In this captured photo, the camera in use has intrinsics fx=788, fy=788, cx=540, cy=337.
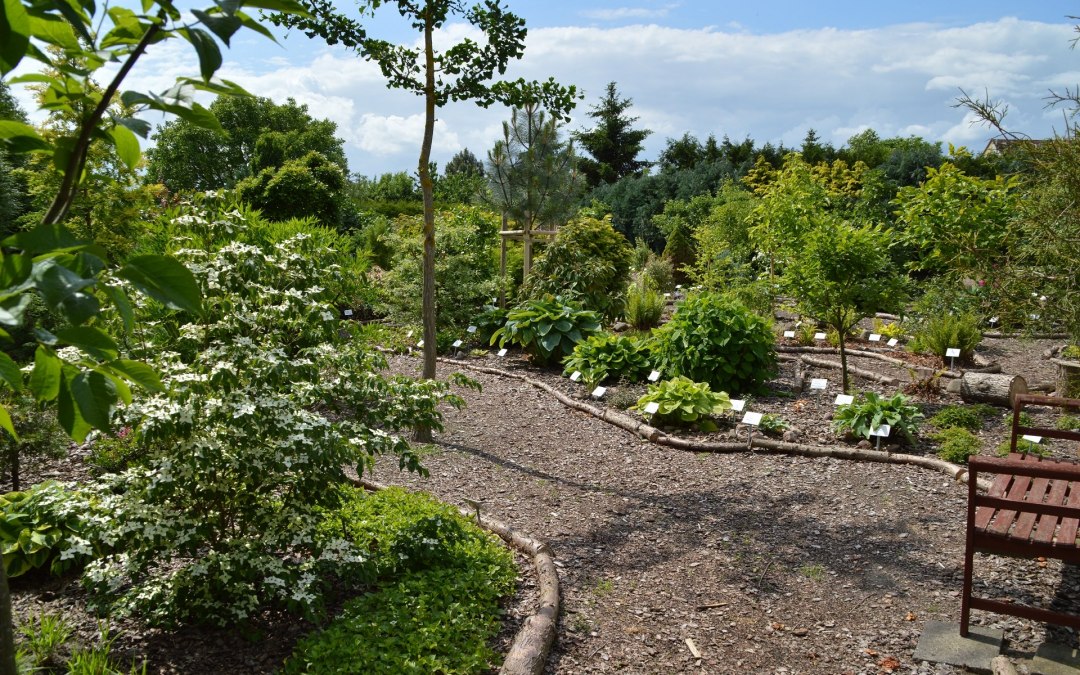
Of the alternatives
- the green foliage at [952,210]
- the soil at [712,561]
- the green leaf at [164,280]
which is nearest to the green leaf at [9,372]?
the green leaf at [164,280]

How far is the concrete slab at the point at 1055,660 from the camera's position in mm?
3278

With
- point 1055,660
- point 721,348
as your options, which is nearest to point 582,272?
point 721,348

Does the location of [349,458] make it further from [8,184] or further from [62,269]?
[8,184]

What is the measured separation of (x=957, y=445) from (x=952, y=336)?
3.65 m

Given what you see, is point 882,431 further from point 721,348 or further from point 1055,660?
point 1055,660

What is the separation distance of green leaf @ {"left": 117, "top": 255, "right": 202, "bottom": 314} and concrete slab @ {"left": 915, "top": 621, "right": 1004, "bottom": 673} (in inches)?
139

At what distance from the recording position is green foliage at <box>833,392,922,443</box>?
21.8ft

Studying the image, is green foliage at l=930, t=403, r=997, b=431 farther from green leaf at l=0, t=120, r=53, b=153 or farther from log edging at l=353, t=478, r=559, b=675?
green leaf at l=0, t=120, r=53, b=153

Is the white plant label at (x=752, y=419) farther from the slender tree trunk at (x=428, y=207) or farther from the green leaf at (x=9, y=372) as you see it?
the green leaf at (x=9, y=372)

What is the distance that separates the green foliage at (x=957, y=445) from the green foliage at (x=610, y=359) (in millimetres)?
3248

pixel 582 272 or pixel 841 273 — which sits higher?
pixel 841 273

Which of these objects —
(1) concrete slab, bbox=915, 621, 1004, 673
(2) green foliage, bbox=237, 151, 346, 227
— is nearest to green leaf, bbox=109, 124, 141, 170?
(1) concrete slab, bbox=915, 621, 1004, 673

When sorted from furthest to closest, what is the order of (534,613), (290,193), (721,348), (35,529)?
(290,193), (721,348), (35,529), (534,613)

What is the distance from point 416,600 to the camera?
3637 mm
